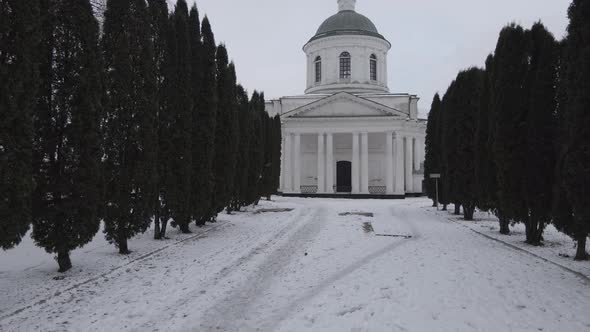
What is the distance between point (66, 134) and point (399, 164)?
32904 millimetres

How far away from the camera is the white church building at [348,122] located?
36906 mm

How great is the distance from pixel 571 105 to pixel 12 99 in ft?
30.1

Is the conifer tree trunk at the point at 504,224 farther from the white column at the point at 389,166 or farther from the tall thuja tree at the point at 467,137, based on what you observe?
the white column at the point at 389,166

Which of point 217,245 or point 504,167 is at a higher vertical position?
point 504,167

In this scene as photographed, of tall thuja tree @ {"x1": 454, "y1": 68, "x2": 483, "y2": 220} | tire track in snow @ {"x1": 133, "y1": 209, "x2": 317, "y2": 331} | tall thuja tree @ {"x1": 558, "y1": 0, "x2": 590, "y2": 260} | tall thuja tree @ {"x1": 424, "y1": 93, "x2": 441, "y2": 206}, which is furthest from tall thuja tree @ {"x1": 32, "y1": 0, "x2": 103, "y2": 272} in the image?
tall thuja tree @ {"x1": 424, "y1": 93, "x2": 441, "y2": 206}

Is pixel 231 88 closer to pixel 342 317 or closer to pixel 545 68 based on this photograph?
pixel 545 68

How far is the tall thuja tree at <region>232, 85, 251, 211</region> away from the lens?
64.7ft

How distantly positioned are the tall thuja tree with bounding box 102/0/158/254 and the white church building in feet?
91.3

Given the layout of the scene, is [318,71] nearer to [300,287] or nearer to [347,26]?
[347,26]

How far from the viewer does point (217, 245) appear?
10.7 m

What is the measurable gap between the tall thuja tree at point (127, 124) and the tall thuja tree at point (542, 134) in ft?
29.0

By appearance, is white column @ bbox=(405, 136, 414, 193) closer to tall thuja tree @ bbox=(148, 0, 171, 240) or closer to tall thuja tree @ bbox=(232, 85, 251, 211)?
tall thuja tree @ bbox=(232, 85, 251, 211)

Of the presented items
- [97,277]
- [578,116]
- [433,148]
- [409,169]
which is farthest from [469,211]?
[409,169]

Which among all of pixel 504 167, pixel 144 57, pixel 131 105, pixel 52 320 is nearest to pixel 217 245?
pixel 131 105
